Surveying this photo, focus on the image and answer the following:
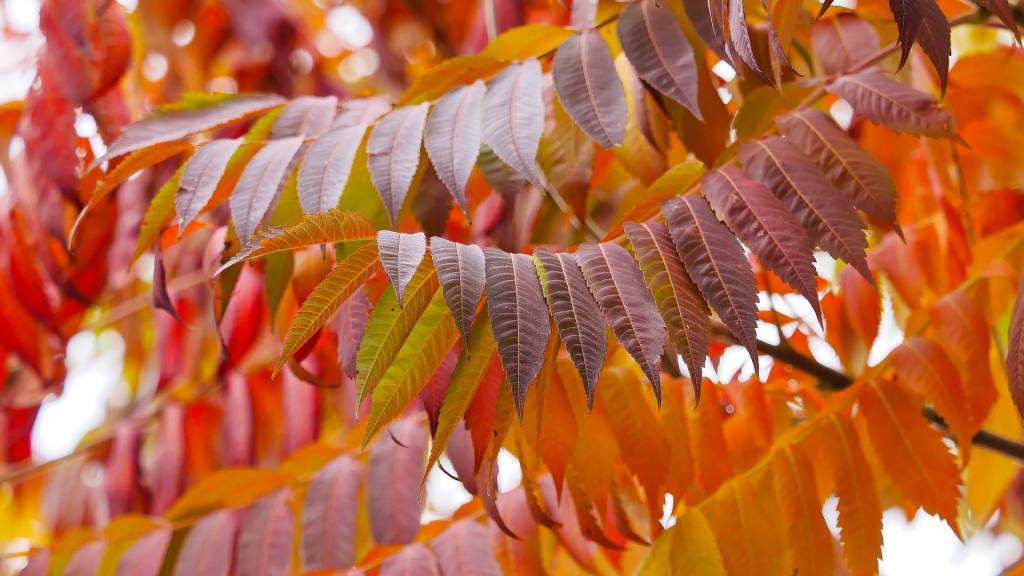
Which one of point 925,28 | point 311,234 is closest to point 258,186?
point 311,234

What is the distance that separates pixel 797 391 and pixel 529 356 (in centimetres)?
77

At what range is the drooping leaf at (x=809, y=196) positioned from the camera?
969 millimetres

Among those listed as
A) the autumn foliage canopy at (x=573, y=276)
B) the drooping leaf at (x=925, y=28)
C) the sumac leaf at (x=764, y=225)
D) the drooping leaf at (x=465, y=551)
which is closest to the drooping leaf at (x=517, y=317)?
the autumn foliage canopy at (x=573, y=276)

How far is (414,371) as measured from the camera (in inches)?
34.9

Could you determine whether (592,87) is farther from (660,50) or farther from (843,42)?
(843,42)

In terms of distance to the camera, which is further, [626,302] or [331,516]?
[331,516]

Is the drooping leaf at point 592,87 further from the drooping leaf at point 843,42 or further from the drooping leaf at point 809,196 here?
the drooping leaf at point 843,42

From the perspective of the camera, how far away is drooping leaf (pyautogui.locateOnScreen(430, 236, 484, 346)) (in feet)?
2.56

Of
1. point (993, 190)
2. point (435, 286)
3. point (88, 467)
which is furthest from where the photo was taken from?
point (88, 467)

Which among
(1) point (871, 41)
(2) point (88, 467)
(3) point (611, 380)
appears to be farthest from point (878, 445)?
(2) point (88, 467)

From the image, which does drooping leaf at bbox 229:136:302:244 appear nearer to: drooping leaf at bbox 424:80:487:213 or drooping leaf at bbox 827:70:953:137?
drooping leaf at bbox 424:80:487:213

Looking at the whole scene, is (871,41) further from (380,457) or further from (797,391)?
(380,457)

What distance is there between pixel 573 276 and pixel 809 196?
0.29 metres

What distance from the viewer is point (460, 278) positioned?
795mm
